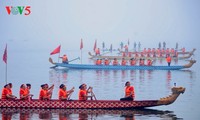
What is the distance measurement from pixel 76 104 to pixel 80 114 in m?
0.66

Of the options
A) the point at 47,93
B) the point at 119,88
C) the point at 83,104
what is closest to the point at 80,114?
the point at 83,104

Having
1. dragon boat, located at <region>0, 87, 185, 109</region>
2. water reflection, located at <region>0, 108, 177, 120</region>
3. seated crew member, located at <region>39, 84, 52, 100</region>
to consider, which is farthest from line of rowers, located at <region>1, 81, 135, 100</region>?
water reflection, located at <region>0, 108, 177, 120</region>

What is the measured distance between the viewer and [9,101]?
1947cm

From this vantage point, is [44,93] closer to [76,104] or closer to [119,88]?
[76,104]

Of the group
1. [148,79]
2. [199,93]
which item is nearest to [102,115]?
[199,93]

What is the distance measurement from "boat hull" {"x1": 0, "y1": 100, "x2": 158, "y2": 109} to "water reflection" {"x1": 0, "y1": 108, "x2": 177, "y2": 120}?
0.16m

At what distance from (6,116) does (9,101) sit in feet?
4.09

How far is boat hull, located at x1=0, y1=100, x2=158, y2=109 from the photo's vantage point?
63.4 feet

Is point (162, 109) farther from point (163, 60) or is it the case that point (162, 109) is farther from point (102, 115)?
point (163, 60)

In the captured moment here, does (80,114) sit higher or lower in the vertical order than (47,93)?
lower

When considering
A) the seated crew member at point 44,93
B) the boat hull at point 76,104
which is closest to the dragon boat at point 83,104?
the boat hull at point 76,104

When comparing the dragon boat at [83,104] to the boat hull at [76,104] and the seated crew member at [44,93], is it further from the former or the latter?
the seated crew member at [44,93]

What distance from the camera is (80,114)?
61.7 feet

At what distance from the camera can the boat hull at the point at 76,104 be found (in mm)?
19312
